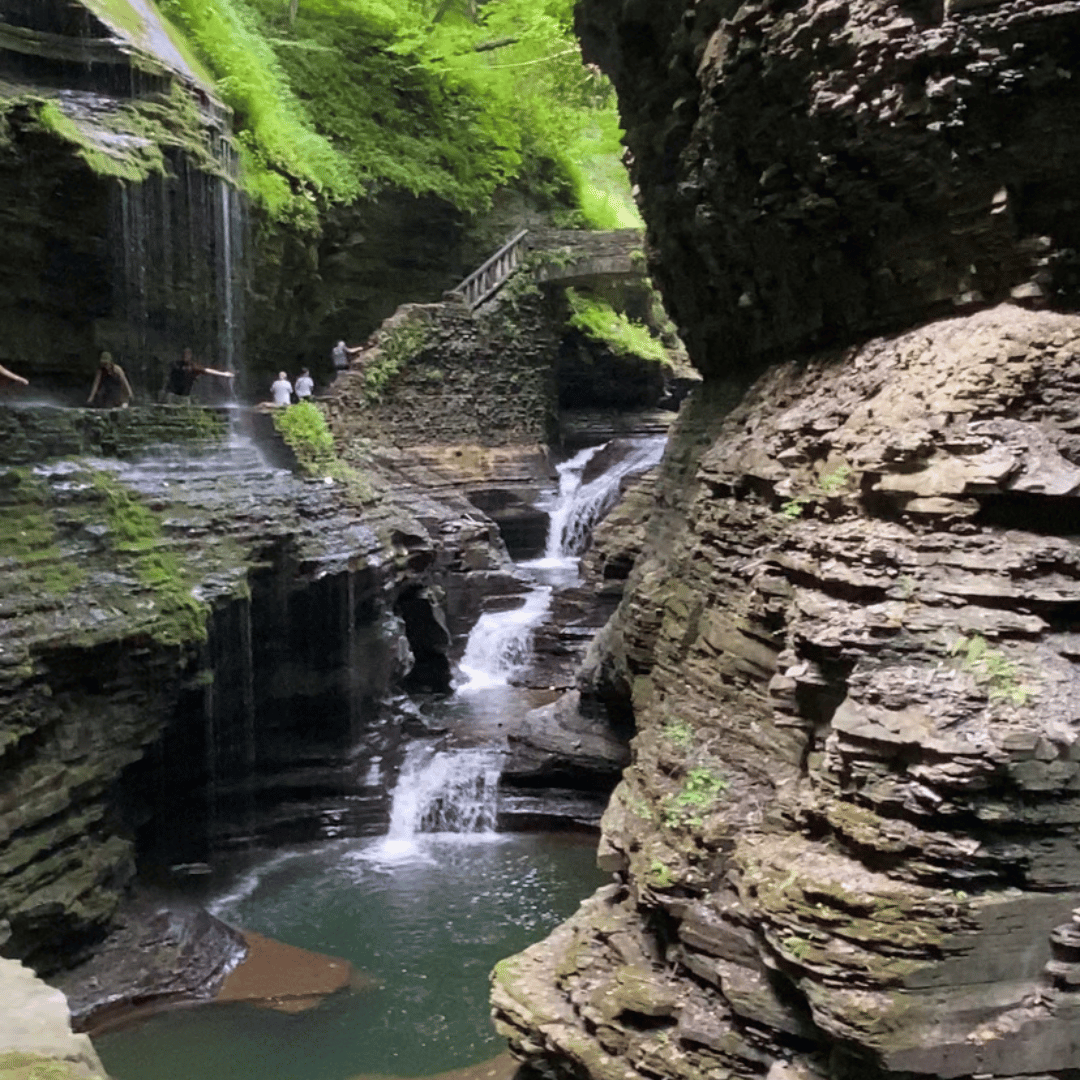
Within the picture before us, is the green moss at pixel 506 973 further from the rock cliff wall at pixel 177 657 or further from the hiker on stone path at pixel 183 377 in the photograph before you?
the hiker on stone path at pixel 183 377

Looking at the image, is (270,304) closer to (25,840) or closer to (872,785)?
(25,840)

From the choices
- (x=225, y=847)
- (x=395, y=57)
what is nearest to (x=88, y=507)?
(x=225, y=847)

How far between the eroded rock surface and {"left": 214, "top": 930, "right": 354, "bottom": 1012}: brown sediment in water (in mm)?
3273

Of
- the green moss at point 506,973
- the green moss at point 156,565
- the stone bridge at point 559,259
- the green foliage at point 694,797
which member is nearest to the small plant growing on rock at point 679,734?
the green foliage at point 694,797

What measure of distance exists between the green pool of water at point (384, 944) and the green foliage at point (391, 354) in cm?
1058

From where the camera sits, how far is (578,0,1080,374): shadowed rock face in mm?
5797

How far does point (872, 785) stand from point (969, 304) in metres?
3.25

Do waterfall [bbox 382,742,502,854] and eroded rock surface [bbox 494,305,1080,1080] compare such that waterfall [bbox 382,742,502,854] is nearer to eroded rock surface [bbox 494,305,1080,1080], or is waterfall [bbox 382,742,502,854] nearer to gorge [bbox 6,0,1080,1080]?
gorge [bbox 6,0,1080,1080]

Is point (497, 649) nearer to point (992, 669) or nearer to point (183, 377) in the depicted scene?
point (183, 377)

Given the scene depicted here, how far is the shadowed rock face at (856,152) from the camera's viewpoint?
580cm

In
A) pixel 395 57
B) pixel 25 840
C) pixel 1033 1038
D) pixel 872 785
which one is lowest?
pixel 25 840

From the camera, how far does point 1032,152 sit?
5.87m

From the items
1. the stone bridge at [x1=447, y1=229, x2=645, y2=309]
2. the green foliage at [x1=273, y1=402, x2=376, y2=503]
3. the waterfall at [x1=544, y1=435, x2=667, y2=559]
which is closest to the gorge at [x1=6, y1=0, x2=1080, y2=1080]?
the green foliage at [x1=273, y1=402, x2=376, y2=503]

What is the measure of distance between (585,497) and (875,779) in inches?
671
